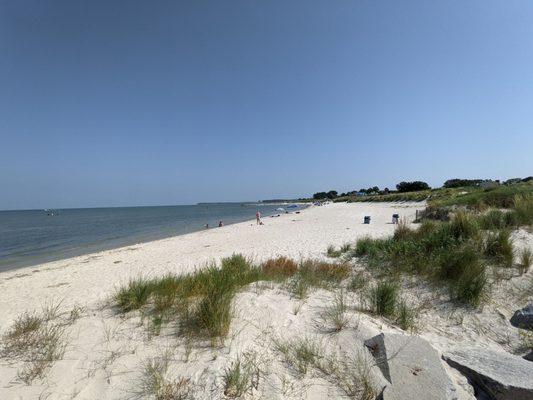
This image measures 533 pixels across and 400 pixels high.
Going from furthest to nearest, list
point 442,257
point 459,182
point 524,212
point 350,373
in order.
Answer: point 459,182 → point 524,212 → point 442,257 → point 350,373

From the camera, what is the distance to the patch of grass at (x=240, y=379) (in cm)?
234

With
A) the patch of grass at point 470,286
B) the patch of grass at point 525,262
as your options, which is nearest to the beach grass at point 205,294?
the patch of grass at point 470,286

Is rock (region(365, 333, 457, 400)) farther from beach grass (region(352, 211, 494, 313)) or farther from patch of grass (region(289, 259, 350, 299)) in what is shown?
patch of grass (region(289, 259, 350, 299))

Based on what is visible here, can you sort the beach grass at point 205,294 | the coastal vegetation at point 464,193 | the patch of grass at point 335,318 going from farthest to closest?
the coastal vegetation at point 464,193
the patch of grass at point 335,318
the beach grass at point 205,294

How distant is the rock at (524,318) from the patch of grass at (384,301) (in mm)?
1513

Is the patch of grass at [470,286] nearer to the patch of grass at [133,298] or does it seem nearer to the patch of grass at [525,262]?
the patch of grass at [525,262]

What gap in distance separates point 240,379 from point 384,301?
258 cm

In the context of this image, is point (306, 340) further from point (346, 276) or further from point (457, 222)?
point (457, 222)

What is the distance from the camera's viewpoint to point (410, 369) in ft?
8.11

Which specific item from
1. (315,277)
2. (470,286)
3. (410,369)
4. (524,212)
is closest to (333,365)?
(410,369)

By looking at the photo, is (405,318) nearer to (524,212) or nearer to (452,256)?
(452,256)

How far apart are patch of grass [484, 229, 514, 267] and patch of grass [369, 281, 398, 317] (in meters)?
2.99

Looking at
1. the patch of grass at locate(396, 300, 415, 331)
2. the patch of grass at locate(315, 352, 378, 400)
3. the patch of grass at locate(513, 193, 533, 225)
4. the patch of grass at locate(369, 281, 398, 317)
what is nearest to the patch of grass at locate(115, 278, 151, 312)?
the patch of grass at locate(315, 352, 378, 400)

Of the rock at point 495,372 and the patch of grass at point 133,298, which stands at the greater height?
the patch of grass at point 133,298
